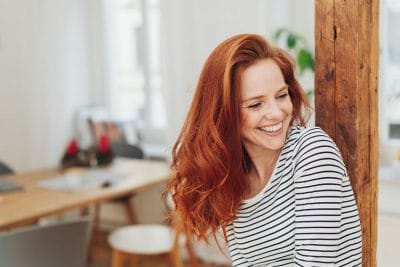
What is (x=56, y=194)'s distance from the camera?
2.59 metres

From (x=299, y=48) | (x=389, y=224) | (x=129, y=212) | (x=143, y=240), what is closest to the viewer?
(x=389, y=224)

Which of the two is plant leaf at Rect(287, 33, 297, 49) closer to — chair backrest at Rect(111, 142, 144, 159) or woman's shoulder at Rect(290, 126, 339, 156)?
chair backrest at Rect(111, 142, 144, 159)

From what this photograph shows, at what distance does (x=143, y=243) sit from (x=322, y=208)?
67.3 inches

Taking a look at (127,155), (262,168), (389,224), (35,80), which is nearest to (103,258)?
(127,155)

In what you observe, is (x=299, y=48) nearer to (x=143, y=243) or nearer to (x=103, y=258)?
(x=143, y=243)

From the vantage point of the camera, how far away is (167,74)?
129 inches

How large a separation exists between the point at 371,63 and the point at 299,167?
0.29 m

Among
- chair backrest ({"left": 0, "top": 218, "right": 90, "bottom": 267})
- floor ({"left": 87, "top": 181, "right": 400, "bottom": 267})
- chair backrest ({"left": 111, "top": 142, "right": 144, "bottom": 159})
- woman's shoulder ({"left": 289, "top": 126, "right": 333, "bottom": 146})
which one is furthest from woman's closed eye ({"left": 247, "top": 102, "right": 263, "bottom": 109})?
chair backrest ({"left": 111, "top": 142, "right": 144, "bottom": 159})

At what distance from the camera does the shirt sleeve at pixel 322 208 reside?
107 cm

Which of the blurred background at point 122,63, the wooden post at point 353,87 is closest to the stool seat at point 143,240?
the blurred background at point 122,63

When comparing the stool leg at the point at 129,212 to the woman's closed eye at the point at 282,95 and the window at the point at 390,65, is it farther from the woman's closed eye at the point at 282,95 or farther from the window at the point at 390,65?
the woman's closed eye at the point at 282,95

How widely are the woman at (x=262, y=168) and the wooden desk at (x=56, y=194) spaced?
118 cm

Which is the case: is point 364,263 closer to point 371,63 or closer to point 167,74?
point 371,63

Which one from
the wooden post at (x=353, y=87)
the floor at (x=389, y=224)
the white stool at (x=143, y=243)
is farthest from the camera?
the white stool at (x=143, y=243)
